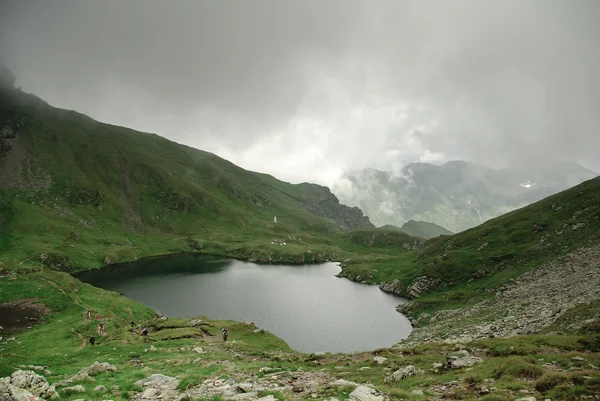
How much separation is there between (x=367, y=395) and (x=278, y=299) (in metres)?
89.2

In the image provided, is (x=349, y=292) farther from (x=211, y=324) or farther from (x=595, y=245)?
(x=595, y=245)

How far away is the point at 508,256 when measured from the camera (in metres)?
86.9

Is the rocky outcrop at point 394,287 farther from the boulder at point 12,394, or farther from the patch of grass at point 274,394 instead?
the boulder at point 12,394

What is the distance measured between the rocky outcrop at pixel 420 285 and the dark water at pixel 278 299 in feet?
14.4

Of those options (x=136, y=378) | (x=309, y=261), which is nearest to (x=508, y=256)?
(x=136, y=378)

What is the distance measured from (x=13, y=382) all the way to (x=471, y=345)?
117ft

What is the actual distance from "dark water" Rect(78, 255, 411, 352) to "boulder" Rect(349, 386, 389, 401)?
43904 millimetres

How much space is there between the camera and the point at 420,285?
323ft

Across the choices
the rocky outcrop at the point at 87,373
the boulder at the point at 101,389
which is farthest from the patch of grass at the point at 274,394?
the rocky outcrop at the point at 87,373

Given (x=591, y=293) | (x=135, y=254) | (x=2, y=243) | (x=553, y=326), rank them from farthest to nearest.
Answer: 1. (x=135, y=254)
2. (x=2, y=243)
3. (x=591, y=293)
4. (x=553, y=326)

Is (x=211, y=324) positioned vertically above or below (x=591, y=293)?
below

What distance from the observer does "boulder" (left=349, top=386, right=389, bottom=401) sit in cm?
1623

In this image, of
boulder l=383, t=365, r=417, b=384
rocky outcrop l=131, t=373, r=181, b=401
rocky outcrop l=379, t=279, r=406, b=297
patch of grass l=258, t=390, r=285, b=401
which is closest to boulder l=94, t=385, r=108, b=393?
rocky outcrop l=131, t=373, r=181, b=401

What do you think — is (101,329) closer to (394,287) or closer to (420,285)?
(420,285)
